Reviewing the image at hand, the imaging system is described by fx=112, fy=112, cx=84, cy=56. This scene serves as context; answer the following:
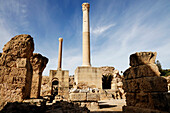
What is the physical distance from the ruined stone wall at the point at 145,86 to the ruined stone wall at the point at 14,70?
3.64 m

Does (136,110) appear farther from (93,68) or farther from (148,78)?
(93,68)

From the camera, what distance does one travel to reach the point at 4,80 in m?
3.83

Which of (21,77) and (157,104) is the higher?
(21,77)

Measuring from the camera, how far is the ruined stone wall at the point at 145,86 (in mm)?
2861

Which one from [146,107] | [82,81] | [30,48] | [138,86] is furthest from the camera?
[82,81]

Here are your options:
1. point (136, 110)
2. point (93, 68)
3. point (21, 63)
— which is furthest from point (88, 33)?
point (136, 110)

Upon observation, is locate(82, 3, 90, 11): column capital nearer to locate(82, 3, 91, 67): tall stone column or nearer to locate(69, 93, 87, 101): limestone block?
locate(82, 3, 91, 67): tall stone column

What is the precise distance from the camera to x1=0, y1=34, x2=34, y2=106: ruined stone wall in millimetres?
3746

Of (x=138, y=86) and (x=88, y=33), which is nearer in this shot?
(x=138, y=86)

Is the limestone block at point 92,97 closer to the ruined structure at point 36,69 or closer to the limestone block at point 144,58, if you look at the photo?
the limestone block at point 144,58

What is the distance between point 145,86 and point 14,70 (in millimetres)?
4305

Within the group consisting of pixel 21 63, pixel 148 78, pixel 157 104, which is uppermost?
pixel 21 63

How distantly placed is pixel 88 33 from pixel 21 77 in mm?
9760

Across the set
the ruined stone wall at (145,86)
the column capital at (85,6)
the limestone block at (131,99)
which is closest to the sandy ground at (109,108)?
the limestone block at (131,99)
